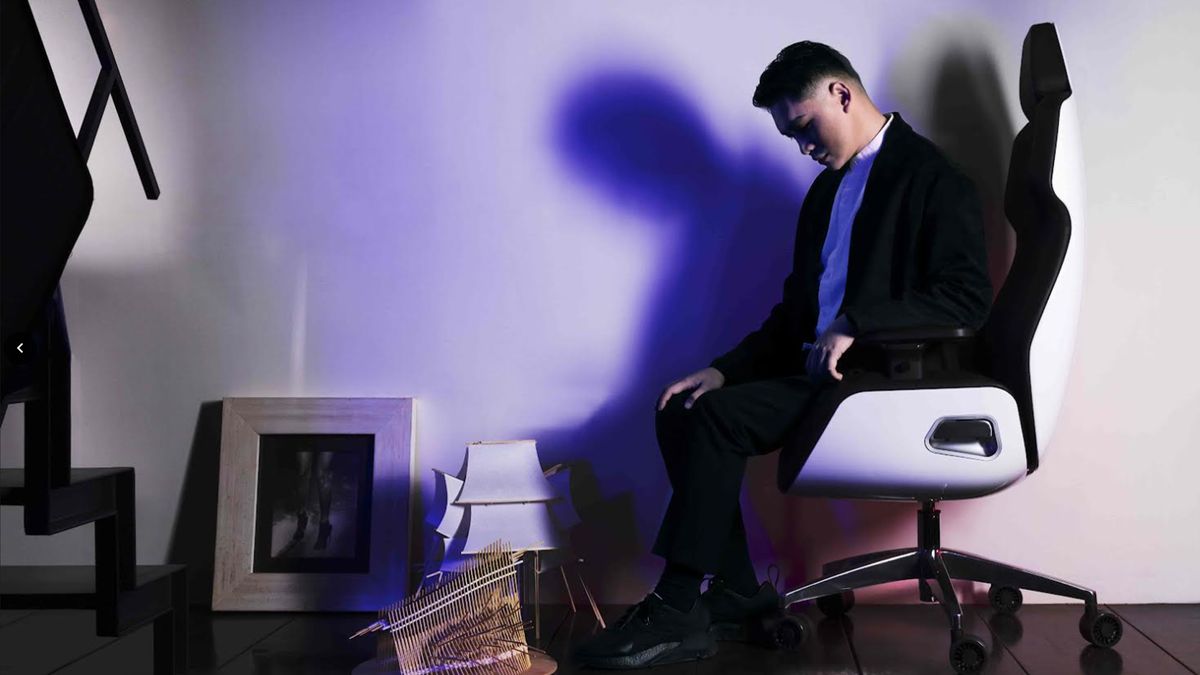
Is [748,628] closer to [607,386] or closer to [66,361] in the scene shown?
[607,386]

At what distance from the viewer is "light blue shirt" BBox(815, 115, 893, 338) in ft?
7.82

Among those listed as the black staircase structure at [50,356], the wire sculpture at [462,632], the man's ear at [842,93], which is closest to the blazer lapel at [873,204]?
the man's ear at [842,93]

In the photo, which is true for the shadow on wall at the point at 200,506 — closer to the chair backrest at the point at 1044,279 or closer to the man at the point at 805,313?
the man at the point at 805,313

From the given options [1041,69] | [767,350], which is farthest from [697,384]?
[1041,69]

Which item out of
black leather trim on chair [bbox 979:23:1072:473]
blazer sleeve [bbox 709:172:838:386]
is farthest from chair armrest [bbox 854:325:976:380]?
blazer sleeve [bbox 709:172:838:386]

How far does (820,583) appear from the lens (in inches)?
88.1

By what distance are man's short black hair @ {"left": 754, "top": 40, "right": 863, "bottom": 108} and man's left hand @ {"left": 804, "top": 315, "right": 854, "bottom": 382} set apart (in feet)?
1.79

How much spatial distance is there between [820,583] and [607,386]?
0.81 meters

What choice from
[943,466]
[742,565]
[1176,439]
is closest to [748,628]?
[742,565]

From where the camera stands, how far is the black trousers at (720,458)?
2088mm

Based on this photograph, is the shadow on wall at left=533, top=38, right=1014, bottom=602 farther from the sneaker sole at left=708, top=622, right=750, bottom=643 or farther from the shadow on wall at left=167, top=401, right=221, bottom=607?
the shadow on wall at left=167, top=401, right=221, bottom=607

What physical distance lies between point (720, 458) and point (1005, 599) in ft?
2.91

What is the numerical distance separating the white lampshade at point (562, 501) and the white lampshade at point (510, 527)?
0.08 metres

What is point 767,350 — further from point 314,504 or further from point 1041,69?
point 314,504
